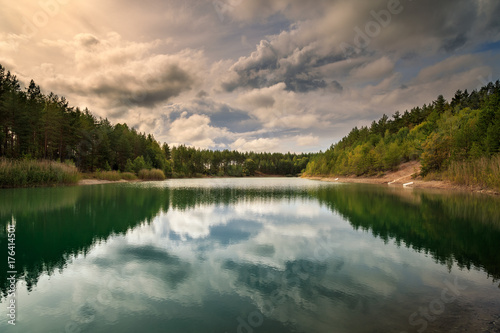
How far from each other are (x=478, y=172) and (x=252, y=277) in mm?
55202

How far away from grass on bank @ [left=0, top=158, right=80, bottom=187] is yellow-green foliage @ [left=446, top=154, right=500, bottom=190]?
82.5 m

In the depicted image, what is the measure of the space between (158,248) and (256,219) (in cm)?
1044

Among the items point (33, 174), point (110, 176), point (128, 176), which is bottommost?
point (128, 176)

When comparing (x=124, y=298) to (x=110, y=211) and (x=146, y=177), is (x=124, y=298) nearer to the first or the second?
(x=110, y=211)

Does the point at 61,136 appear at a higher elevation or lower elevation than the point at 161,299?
higher

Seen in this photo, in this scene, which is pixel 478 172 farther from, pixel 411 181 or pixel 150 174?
pixel 150 174

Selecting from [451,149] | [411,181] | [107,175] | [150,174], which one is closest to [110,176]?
[107,175]

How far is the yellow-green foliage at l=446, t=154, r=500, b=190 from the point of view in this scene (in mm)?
39500

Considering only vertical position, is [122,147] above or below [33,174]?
above

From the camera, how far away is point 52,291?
852 centimetres

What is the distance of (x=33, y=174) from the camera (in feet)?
154

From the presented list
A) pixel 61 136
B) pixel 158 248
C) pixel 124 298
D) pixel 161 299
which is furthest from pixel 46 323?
pixel 61 136

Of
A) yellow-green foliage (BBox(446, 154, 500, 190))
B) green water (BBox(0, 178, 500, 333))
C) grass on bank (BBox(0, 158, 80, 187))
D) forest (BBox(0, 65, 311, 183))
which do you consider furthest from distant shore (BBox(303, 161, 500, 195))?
forest (BBox(0, 65, 311, 183))

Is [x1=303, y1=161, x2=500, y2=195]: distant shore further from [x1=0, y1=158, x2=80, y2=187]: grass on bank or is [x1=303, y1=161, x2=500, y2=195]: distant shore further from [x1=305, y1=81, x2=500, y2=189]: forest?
[x1=0, y1=158, x2=80, y2=187]: grass on bank
